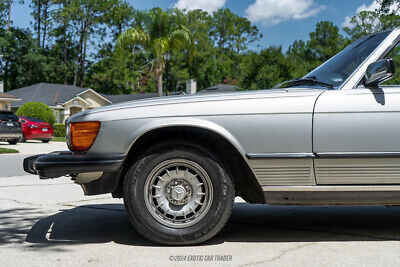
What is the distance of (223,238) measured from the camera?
4.11 m

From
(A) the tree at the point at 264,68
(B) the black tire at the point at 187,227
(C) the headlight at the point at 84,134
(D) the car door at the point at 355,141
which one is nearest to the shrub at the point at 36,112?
(A) the tree at the point at 264,68

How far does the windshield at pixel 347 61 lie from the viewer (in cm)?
418

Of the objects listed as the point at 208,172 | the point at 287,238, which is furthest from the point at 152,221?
the point at 287,238

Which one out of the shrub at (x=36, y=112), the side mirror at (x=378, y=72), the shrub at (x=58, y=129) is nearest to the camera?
the side mirror at (x=378, y=72)

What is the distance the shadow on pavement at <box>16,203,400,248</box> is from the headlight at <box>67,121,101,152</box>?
82cm

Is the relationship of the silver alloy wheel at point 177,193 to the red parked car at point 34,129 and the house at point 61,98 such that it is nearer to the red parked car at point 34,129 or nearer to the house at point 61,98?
the red parked car at point 34,129

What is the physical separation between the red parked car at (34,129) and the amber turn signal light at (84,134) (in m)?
21.2

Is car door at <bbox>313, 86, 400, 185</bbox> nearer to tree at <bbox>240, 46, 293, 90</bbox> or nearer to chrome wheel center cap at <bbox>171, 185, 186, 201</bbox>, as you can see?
chrome wheel center cap at <bbox>171, 185, 186, 201</bbox>

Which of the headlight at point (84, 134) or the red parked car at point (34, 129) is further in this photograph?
the red parked car at point (34, 129)

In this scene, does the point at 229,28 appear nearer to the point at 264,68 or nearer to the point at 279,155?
the point at 264,68

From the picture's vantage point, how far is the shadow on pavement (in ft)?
13.5

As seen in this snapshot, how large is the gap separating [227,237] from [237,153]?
0.77 meters

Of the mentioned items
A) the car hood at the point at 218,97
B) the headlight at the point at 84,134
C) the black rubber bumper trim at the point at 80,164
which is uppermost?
the car hood at the point at 218,97

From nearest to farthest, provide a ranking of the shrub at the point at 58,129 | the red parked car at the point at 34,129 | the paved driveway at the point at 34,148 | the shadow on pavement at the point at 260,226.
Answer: the shadow on pavement at the point at 260,226, the paved driveway at the point at 34,148, the red parked car at the point at 34,129, the shrub at the point at 58,129
